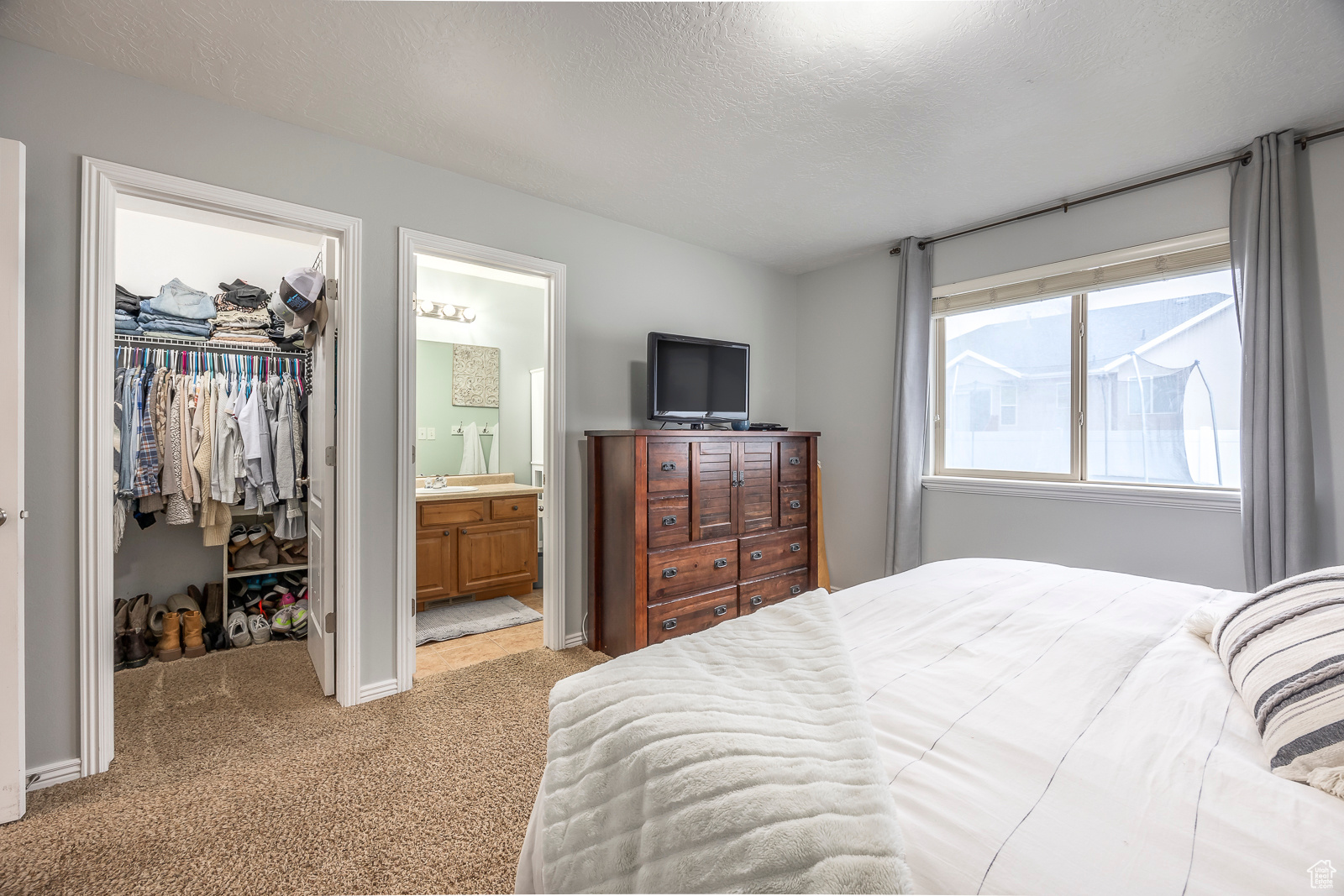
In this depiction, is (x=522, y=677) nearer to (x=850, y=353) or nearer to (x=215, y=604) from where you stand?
(x=215, y=604)

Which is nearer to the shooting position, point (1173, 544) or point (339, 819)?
point (339, 819)

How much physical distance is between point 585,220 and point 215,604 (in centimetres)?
314

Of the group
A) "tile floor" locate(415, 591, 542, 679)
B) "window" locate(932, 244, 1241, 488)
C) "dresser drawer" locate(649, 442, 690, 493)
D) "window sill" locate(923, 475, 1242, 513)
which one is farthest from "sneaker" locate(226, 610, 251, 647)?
"window" locate(932, 244, 1241, 488)

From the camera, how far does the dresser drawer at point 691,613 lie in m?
2.89

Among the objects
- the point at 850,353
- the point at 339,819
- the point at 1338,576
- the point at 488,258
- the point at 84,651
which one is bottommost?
the point at 339,819

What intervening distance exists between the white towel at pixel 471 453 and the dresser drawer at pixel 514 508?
0.63m

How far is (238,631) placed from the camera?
10.3 feet

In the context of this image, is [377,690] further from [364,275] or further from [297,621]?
[364,275]

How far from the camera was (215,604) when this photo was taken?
3.19m

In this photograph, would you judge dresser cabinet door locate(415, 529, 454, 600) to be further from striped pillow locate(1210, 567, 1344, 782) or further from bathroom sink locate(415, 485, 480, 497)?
striped pillow locate(1210, 567, 1344, 782)

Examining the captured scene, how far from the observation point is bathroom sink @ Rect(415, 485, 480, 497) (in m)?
3.75

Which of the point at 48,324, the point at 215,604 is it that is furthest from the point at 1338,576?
the point at 215,604

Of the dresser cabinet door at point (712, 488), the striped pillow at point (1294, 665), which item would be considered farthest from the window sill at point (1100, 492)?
the striped pillow at point (1294, 665)

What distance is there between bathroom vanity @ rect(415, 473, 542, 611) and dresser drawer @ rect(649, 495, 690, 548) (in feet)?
5.17
